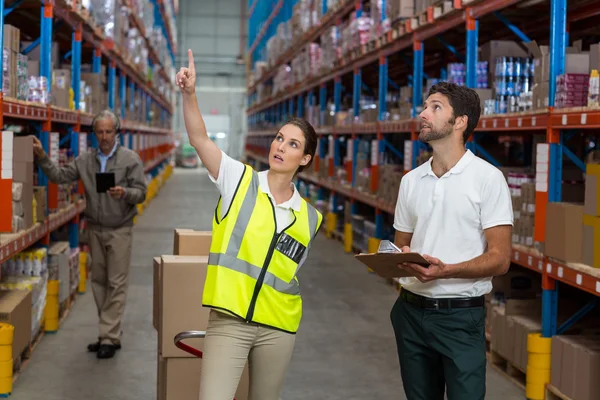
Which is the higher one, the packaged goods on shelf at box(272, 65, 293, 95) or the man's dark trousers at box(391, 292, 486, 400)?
the packaged goods on shelf at box(272, 65, 293, 95)

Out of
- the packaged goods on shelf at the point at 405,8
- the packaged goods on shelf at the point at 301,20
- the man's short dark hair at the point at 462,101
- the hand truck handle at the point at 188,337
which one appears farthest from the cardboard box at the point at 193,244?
the packaged goods on shelf at the point at 301,20

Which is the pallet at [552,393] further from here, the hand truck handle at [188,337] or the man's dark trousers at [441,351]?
the hand truck handle at [188,337]

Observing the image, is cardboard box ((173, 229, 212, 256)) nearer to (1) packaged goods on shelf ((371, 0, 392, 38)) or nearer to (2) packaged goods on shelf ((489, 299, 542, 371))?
(2) packaged goods on shelf ((489, 299, 542, 371))

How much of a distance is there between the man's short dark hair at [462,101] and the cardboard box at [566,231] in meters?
1.84

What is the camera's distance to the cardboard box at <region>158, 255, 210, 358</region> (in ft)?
11.8

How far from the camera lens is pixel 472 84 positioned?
6.70 m

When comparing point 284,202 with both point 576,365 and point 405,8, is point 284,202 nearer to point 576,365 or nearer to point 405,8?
point 576,365

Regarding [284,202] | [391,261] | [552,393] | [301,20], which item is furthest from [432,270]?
[301,20]

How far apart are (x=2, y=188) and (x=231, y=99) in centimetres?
3749

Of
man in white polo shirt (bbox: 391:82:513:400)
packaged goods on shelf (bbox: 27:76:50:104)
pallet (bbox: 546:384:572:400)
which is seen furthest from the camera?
packaged goods on shelf (bbox: 27:76:50:104)

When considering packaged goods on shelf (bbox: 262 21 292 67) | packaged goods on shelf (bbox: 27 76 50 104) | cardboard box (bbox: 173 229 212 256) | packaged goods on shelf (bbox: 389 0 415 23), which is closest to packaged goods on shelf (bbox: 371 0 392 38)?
packaged goods on shelf (bbox: 389 0 415 23)

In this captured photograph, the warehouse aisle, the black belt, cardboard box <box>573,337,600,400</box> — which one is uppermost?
the black belt

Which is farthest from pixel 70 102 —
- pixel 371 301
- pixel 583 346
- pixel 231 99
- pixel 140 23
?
pixel 231 99

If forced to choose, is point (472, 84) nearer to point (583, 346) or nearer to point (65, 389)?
point (583, 346)
